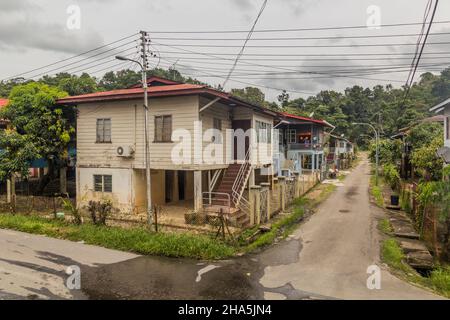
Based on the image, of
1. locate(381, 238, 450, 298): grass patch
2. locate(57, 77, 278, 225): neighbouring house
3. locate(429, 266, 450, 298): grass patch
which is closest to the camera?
locate(429, 266, 450, 298): grass patch

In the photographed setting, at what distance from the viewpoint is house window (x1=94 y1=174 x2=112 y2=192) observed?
1742 cm

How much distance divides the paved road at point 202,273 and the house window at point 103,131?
241 inches

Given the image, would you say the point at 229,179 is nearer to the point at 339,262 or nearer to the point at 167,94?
the point at 167,94

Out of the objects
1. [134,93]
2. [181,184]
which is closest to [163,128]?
[134,93]

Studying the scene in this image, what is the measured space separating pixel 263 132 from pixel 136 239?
11482 millimetres

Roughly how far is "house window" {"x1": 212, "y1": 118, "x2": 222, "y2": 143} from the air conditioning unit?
4.19 meters

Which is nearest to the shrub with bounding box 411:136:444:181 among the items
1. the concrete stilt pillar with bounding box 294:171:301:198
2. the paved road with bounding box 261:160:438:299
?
the paved road with bounding box 261:160:438:299

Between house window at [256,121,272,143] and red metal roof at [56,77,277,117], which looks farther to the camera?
house window at [256,121,272,143]

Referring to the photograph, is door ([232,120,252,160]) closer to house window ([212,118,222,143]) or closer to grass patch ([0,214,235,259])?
house window ([212,118,222,143])

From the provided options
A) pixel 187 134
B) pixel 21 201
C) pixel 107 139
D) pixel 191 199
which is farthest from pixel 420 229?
pixel 21 201

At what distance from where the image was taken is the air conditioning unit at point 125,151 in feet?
53.8

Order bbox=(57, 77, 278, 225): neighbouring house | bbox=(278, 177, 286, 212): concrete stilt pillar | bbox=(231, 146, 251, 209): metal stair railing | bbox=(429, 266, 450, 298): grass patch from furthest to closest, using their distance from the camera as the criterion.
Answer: bbox=(278, 177, 286, 212): concrete stilt pillar < bbox=(231, 146, 251, 209): metal stair railing < bbox=(57, 77, 278, 225): neighbouring house < bbox=(429, 266, 450, 298): grass patch

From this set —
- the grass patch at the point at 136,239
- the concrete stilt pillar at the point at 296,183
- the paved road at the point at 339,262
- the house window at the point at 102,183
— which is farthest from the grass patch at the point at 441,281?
the house window at the point at 102,183

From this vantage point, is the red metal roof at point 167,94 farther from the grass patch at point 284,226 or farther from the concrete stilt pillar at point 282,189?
the grass patch at point 284,226
